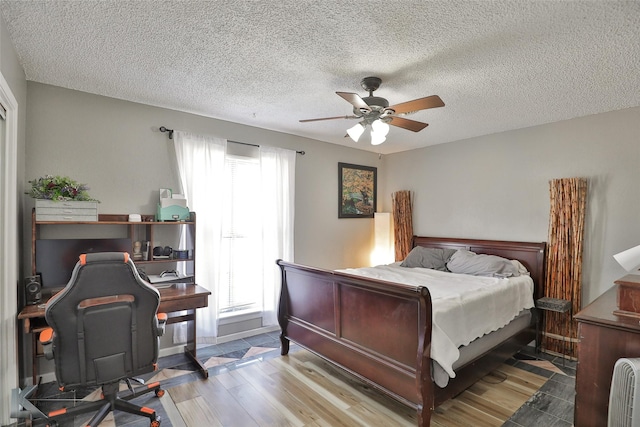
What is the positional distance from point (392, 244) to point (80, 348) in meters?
4.29

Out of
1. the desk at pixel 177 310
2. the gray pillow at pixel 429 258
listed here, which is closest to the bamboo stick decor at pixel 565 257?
the gray pillow at pixel 429 258

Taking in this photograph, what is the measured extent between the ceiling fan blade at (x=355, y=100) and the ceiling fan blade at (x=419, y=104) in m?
0.20

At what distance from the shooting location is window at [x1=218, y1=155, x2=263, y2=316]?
3.84m

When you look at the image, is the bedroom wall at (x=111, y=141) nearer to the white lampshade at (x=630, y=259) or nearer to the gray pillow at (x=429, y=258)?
the gray pillow at (x=429, y=258)

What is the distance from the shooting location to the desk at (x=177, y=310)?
2.34 m

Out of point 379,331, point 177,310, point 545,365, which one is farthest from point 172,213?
point 545,365

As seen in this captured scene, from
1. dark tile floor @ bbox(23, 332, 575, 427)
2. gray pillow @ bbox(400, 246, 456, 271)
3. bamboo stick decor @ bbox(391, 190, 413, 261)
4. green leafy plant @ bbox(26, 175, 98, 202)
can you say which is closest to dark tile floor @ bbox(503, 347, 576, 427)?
dark tile floor @ bbox(23, 332, 575, 427)

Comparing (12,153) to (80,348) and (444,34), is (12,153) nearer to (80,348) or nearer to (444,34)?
(80,348)

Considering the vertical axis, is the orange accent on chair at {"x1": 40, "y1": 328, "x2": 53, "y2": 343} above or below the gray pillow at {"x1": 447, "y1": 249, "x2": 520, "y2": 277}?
below

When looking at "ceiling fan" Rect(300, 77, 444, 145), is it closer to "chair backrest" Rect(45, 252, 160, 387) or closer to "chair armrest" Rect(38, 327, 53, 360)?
"chair backrest" Rect(45, 252, 160, 387)

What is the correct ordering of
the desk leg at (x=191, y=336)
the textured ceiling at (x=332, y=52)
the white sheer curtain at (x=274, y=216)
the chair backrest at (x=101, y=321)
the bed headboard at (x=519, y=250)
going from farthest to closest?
1. the white sheer curtain at (x=274, y=216)
2. the bed headboard at (x=519, y=250)
3. the desk leg at (x=191, y=336)
4. the chair backrest at (x=101, y=321)
5. the textured ceiling at (x=332, y=52)

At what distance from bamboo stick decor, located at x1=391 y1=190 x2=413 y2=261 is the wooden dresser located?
310 centimetres

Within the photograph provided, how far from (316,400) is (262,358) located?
0.98 meters

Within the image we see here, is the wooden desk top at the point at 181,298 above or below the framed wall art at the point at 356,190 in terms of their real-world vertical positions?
below
